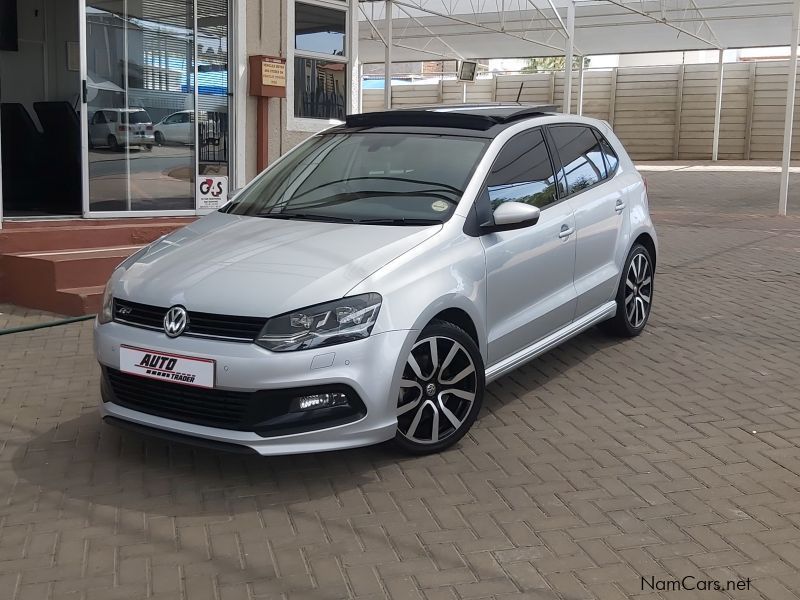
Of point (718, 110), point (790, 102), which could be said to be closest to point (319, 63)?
point (790, 102)

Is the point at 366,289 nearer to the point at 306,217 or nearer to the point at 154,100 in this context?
the point at 306,217

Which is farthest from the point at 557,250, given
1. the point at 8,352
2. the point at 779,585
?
the point at 8,352

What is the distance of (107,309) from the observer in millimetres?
4488

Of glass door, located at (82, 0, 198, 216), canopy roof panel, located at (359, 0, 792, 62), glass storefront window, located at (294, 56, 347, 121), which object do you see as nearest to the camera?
glass door, located at (82, 0, 198, 216)

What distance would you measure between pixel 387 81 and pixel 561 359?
625 inches

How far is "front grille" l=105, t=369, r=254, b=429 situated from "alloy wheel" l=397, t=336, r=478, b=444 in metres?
0.77

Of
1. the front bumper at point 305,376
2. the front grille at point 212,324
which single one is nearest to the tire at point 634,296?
the front bumper at point 305,376

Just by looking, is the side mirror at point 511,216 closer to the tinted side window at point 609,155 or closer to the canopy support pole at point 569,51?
the tinted side window at point 609,155

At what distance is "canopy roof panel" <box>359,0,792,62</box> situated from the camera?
86.9 ft

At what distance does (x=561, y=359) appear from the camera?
20.8 feet

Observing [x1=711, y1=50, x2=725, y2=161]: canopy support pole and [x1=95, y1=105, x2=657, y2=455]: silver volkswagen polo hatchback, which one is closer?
[x1=95, y1=105, x2=657, y2=455]: silver volkswagen polo hatchback

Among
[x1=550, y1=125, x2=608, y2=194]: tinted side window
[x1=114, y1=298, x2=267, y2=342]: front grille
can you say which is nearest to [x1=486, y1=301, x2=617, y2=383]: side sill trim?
[x1=550, y1=125, x2=608, y2=194]: tinted side window

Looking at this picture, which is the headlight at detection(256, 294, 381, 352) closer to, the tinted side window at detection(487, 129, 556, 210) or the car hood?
the car hood

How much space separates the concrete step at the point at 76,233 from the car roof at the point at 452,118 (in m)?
3.43
